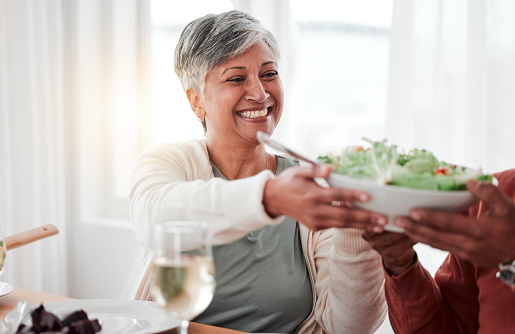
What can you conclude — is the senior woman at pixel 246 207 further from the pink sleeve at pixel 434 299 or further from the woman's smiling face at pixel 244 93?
the pink sleeve at pixel 434 299

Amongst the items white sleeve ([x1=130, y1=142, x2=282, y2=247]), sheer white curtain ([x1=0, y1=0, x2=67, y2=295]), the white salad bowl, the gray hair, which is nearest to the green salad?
the white salad bowl

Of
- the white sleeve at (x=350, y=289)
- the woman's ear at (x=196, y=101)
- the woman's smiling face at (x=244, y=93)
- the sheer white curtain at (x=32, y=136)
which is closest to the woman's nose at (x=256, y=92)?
the woman's smiling face at (x=244, y=93)

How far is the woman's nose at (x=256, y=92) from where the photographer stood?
5.32 feet

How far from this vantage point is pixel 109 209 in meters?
3.26

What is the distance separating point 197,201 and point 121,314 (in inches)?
11.7

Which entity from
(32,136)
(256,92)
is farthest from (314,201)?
(32,136)

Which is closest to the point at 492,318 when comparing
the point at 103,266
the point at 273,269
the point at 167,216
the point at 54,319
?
the point at 273,269

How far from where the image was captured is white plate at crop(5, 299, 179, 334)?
106 cm

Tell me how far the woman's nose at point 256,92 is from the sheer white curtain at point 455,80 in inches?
32.8

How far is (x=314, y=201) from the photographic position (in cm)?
96

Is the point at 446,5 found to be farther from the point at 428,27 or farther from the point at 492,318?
the point at 492,318

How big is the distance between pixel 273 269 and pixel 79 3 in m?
2.27

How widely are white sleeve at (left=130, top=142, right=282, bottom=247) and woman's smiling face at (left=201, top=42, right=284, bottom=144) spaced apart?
10.5 inches

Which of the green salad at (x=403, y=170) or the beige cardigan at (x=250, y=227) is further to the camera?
the beige cardigan at (x=250, y=227)
